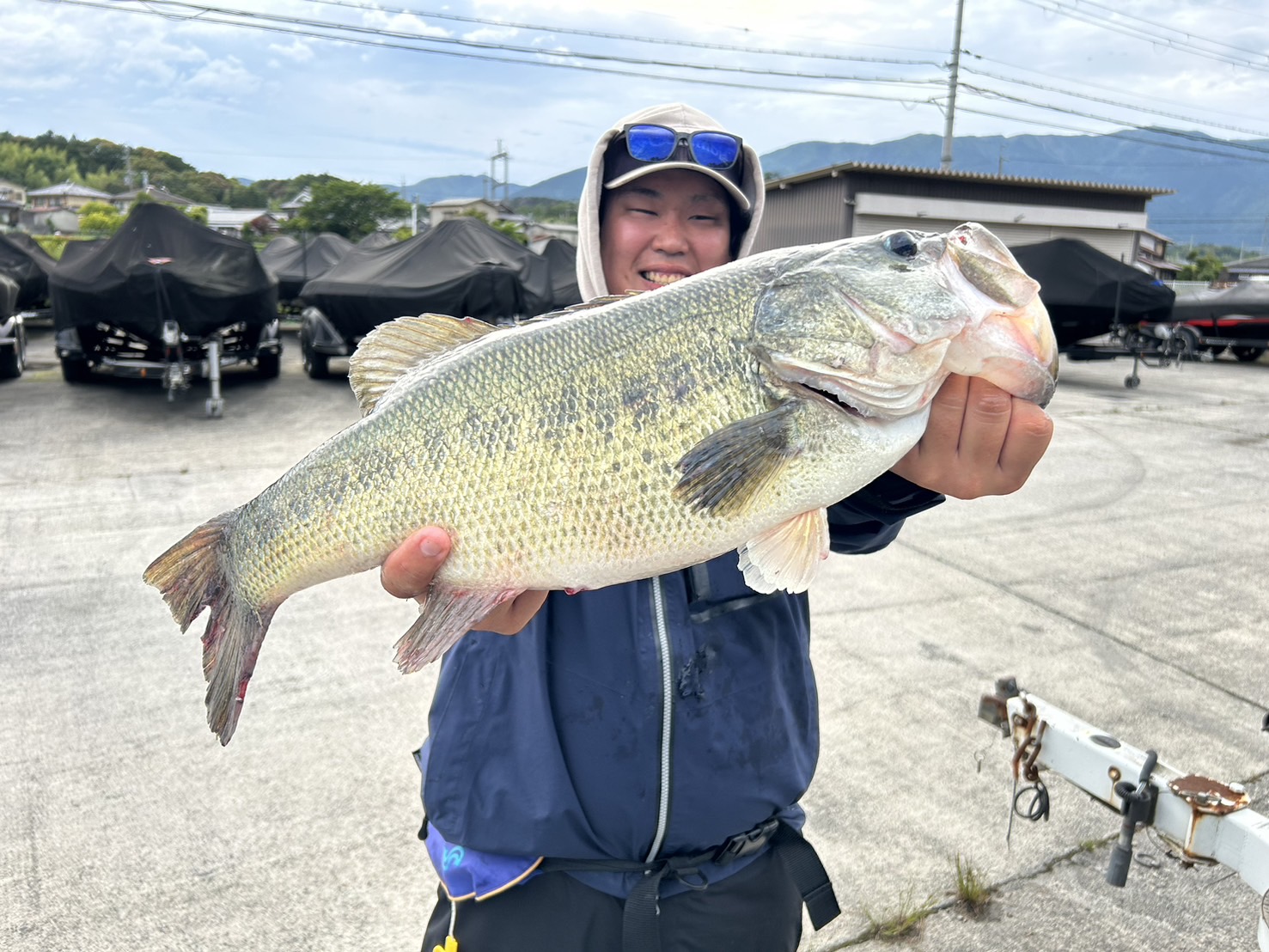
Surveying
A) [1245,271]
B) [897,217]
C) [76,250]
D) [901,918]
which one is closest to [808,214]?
[897,217]

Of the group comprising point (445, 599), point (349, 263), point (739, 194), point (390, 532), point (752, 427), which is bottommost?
point (349, 263)

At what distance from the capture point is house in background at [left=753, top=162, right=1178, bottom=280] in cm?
2756

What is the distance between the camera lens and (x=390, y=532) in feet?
4.79

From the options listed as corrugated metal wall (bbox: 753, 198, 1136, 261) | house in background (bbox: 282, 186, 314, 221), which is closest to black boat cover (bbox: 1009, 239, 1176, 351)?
corrugated metal wall (bbox: 753, 198, 1136, 261)

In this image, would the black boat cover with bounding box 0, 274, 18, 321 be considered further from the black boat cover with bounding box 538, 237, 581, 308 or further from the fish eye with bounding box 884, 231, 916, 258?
the fish eye with bounding box 884, 231, 916, 258

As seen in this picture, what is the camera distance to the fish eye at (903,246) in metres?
1.44

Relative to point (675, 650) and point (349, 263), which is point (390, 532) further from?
point (349, 263)

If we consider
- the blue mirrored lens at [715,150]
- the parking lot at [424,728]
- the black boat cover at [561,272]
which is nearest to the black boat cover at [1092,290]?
the black boat cover at [561,272]

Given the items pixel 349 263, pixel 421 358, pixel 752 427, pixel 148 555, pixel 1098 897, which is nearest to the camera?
pixel 752 427

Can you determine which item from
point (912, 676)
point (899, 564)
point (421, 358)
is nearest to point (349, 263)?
point (899, 564)

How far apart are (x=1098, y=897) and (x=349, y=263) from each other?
43.5 ft

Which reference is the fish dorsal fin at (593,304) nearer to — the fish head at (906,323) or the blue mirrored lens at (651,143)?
the fish head at (906,323)

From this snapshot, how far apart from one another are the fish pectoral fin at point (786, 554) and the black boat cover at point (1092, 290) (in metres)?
14.6

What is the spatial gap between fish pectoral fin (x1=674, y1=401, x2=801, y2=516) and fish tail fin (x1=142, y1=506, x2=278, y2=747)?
2.65 ft
